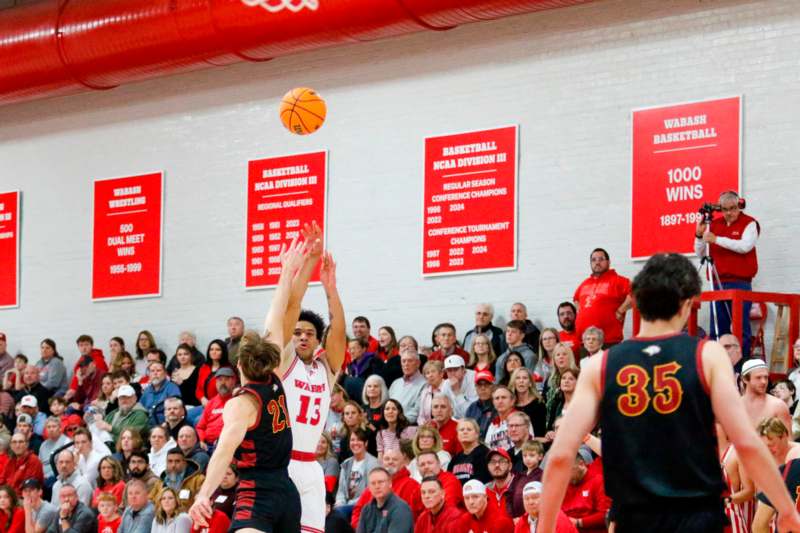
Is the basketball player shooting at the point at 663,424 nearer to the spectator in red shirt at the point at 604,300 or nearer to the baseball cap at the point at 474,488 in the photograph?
the baseball cap at the point at 474,488

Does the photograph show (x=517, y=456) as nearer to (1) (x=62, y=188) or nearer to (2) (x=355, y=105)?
(2) (x=355, y=105)

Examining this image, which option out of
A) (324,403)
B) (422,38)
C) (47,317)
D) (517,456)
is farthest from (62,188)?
(324,403)

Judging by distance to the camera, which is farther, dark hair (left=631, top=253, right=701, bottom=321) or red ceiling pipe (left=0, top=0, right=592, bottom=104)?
red ceiling pipe (left=0, top=0, right=592, bottom=104)

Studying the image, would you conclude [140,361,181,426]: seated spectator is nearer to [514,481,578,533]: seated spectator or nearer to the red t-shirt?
the red t-shirt

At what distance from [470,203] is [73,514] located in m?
6.46

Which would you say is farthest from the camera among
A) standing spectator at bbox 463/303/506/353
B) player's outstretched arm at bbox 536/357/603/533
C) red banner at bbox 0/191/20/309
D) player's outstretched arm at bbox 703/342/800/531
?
red banner at bbox 0/191/20/309

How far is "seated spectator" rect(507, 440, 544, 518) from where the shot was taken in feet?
38.9

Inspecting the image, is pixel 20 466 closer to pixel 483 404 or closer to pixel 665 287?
pixel 483 404

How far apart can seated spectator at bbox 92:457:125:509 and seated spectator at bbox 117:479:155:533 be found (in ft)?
2.42

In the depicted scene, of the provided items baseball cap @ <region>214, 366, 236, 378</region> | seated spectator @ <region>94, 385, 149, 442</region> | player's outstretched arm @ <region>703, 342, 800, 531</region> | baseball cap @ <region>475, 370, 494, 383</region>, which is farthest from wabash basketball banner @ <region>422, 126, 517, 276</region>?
player's outstretched arm @ <region>703, 342, 800, 531</region>

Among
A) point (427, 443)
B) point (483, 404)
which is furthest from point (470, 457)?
point (483, 404)

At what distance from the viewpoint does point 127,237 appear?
20.5 m

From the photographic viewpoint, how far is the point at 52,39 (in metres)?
19.5

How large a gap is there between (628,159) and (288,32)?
511 centimetres
